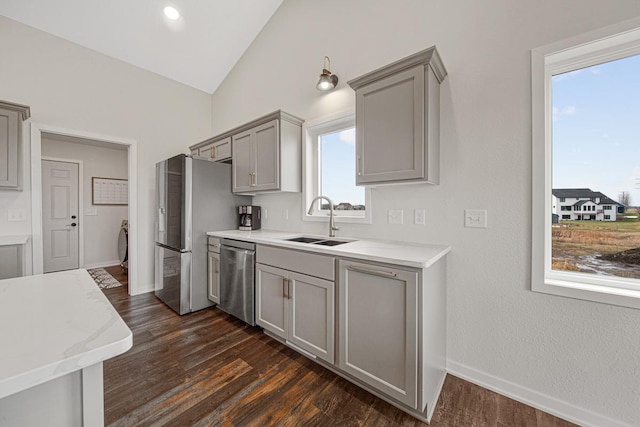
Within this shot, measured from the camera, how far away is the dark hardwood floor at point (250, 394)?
1.50m

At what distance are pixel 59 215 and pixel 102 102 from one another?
2.72 meters

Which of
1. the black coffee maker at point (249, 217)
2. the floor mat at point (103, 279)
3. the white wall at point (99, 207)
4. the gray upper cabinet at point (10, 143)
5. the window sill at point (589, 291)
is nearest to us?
the window sill at point (589, 291)

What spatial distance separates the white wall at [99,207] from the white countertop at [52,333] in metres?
5.08

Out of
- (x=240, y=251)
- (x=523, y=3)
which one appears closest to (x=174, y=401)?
(x=240, y=251)

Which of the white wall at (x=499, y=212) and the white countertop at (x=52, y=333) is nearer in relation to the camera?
the white countertop at (x=52, y=333)

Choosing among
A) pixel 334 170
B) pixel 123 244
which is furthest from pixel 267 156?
pixel 123 244

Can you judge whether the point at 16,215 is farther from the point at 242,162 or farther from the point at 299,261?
the point at 299,261

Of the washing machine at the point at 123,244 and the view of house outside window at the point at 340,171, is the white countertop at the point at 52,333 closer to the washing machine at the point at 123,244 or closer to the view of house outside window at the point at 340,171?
the view of house outside window at the point at 340,171

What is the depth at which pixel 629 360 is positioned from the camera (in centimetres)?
136

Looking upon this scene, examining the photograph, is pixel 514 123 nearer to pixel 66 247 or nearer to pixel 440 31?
pixel 440 31

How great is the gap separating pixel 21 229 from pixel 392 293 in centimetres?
385

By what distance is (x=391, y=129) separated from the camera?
1871 millimetres

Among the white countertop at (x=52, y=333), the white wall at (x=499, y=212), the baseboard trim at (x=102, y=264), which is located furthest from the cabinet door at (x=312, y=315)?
the baseboard trim at (x=102, y=264)

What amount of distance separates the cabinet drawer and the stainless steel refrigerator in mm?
1003
